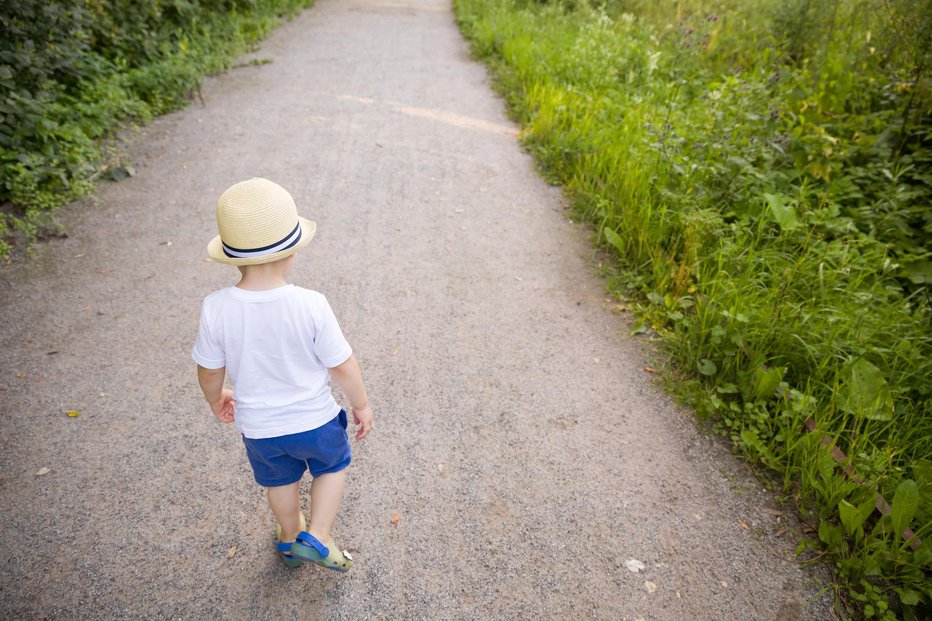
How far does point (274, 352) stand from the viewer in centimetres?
183

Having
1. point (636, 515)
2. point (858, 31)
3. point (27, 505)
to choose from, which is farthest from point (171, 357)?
point (858, 31)

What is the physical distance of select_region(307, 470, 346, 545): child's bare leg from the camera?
7.22 ft

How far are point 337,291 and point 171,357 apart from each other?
123cm

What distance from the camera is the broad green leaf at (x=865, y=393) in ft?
9.55

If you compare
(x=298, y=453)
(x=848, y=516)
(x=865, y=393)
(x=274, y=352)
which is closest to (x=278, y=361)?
(x=274, y=352)

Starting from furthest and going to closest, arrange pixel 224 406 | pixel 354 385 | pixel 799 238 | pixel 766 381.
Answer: pixel 799 238, pixel 766 381, pixel 224 406, pixel 354 385

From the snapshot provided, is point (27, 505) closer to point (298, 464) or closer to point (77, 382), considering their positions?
point (77, 382)

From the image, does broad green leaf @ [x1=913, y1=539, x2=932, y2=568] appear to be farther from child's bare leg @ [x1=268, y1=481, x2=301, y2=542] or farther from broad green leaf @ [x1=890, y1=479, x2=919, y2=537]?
child's bare leg @ [x1=268, y1=481, x2=301, y2=542]

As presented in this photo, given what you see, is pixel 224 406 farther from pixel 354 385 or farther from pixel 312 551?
pixel 312 551

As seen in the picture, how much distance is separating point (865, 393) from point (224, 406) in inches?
133

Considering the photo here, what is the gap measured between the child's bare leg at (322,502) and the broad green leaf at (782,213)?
381 centimetres

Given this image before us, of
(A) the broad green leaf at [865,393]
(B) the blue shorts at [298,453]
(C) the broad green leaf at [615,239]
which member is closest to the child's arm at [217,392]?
(B) the blue shorts at [298,453]

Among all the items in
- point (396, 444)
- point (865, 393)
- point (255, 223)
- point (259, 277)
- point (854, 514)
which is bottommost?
point (396, 444)

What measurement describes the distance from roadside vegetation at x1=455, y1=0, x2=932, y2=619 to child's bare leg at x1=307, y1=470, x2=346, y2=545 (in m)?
2.26
